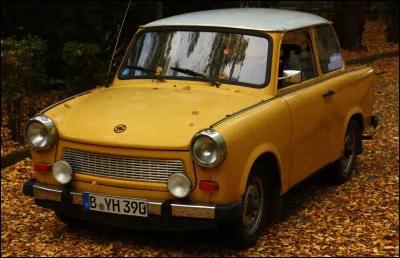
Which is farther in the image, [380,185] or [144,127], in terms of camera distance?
[380,185]

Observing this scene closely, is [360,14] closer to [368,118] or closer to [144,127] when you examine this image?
[368,118]

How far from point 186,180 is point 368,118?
364cm

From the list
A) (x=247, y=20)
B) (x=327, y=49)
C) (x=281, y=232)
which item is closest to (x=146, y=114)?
(x=281, y=232)

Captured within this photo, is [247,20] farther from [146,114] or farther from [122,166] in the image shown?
[122,166]

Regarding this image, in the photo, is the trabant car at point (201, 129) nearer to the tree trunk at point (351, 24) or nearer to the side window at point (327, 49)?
the side window at point (327, 49)

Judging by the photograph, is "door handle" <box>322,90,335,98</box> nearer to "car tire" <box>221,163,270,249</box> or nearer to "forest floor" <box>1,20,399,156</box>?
"car tire" <box>221,163,270,249</box>

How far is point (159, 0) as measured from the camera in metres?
10.6

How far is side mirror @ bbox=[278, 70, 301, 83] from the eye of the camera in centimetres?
586

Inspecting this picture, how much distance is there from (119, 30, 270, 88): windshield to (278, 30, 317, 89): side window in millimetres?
269

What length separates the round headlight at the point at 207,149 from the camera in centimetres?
470

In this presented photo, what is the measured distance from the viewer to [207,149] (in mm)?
4727

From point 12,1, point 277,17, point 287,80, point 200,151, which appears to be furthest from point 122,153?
point 12,1

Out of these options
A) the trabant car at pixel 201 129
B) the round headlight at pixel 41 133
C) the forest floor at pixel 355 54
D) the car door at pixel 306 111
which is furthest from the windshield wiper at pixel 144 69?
the forest floor at pixel 355 54

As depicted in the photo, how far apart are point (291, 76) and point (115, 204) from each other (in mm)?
1974
